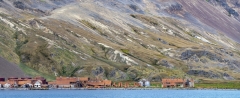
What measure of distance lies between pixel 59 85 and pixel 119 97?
6134 centimetres

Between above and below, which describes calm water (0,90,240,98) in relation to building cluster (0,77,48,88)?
below

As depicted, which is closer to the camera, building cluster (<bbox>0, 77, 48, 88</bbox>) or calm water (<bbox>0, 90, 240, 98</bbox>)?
calm water (<bbox>0, 90, 240, 98</bbox>)

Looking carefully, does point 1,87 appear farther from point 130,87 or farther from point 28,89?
point 130,87

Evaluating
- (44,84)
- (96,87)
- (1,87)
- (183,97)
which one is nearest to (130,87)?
(96,87)

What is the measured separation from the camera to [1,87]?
190 meters

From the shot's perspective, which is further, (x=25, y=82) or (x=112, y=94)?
(x=25, y=82)

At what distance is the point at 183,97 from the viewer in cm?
14262

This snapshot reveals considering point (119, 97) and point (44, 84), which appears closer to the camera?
point (119, 97)

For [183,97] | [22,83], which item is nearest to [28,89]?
[22,83]

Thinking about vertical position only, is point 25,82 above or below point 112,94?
above

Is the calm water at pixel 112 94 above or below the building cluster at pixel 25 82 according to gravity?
below

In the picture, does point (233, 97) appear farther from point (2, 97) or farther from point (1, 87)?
point (1, 87)

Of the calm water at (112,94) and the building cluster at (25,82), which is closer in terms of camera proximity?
the calm water at (112,94)

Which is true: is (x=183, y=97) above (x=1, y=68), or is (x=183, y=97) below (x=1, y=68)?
below
